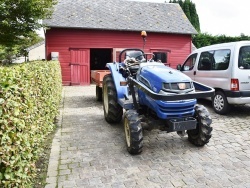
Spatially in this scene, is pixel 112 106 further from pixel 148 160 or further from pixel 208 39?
pixel 208 39

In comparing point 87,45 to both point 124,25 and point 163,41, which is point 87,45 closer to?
point 124,25

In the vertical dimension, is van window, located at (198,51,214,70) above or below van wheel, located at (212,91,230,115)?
above

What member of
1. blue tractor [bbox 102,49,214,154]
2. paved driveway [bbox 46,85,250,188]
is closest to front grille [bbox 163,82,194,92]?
blue tractor [bbox 102,49,214,154]

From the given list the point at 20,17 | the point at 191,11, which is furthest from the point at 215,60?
the point at 191,11

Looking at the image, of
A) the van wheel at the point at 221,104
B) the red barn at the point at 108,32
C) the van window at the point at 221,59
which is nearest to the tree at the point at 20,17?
the red barn at the point at 108,32

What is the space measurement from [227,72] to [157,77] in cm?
313

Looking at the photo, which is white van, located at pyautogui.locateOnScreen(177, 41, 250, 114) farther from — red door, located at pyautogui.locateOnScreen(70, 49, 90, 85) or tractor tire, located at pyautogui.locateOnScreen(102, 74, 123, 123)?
red door, located at pyautogui.locateOnScreen(70, 49, 90, 85)

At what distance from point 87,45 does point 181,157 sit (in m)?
11.7

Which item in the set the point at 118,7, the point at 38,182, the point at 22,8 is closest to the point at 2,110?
the point at 38,182

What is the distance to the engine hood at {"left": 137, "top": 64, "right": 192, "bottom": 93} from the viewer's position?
3969mm

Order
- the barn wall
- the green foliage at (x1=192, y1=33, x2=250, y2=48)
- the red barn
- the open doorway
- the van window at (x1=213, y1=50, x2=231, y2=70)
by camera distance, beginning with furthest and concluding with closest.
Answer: the green foliage at (x1=192, y1=33, x2=250, y2=48) → the open doorway → the red barn → the barn wall → the van window at (x1=213, y1=50, x2=231, y2=70)

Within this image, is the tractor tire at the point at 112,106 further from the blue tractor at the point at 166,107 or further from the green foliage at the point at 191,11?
the green foliage at the point at 191,11

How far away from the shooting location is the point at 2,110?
1902mm

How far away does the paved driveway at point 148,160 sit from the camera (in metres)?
3.27
